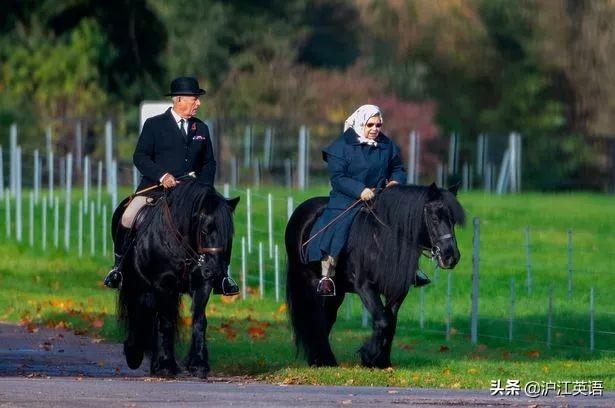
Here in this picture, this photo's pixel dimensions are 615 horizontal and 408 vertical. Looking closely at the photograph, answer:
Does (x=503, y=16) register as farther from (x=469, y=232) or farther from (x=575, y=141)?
(x=469, y=232)

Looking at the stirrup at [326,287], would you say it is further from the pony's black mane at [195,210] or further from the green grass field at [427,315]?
the pony's black mane at [195,210]

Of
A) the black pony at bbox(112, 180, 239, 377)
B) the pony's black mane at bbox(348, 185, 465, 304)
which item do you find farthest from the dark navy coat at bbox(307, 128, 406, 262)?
the black pony at bbox(112, 180, 239, 377)

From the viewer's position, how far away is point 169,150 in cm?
1761

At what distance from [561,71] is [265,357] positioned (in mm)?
40928

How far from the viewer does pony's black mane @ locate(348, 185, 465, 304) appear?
56.9 feet

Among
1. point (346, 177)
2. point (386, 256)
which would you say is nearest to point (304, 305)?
point (386, 256)

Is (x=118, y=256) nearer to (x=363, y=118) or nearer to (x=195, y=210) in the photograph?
(x=195, y=210)

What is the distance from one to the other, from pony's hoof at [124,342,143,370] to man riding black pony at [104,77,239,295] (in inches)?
26.1

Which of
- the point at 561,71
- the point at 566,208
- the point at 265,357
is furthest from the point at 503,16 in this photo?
the point at 265,357

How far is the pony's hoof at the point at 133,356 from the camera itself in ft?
57.5

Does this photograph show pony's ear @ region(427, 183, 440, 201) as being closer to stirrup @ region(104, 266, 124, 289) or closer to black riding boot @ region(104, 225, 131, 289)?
black riding boot @ region(104, 225, 131, 289)

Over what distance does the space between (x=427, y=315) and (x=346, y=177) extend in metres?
8.00

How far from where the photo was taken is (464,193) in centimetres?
5091

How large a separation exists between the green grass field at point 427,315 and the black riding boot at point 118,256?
4.00 feet
